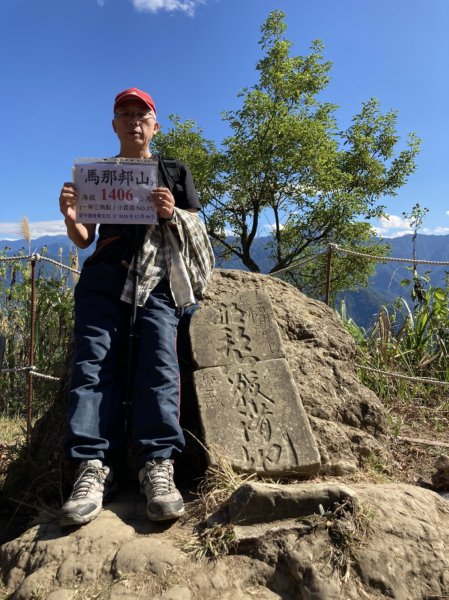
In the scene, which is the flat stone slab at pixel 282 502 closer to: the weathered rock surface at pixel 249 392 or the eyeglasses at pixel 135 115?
the weathered rock surface at pixel 249 392

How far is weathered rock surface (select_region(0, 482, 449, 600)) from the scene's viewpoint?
167 cm

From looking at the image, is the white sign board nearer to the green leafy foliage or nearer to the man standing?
the man standing

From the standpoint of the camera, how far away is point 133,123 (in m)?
2.56

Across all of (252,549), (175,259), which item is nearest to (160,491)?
(252,549)

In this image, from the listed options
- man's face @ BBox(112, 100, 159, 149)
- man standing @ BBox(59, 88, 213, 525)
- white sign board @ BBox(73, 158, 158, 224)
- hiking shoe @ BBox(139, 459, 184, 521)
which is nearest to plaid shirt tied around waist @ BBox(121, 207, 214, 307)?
man standing @ BBox(59, 88, 213, 525)

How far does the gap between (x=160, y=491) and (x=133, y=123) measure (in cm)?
182

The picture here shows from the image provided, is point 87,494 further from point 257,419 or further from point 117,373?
point 257,419

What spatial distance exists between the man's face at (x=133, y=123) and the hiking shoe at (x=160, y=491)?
1625mm

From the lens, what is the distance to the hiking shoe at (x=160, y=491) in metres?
1.95

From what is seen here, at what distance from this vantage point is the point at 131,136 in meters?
2.57

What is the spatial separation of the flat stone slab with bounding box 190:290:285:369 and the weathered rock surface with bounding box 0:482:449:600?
0.84 metres

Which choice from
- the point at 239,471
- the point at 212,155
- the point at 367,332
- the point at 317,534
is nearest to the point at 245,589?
the point at 317,534

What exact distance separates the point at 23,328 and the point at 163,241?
373 centimetres

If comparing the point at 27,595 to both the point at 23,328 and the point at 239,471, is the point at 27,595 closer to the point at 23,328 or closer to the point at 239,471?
the point at 239,471
